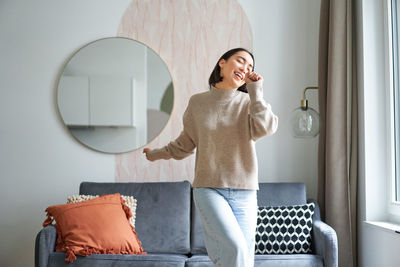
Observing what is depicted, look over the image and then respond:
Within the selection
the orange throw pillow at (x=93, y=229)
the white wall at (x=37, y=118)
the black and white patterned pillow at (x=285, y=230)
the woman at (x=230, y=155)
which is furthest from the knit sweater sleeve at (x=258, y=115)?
the white wall at (x=37, y=118)

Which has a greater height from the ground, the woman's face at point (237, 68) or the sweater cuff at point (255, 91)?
the woman's face at point (237, 68)

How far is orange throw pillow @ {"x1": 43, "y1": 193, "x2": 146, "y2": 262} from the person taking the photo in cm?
255

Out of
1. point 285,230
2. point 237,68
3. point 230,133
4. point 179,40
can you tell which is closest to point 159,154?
point 230,133

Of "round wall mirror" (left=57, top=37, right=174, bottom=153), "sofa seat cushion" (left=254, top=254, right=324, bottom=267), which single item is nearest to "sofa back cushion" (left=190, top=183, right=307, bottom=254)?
"sofa seat cushion" (left=254, top=254, right=324, bottom=267)

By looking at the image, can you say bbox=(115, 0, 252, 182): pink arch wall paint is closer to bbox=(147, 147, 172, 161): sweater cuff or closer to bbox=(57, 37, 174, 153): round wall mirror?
bbox=(57, 37, 174, 153): round wall mirror

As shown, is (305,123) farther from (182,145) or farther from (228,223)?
(228,223)

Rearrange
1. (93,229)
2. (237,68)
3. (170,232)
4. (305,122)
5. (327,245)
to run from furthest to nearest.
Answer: (170,232) < (305,122) < (93,229) < (327,245) < (237,68)

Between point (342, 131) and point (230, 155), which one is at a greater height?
point (342, 131)

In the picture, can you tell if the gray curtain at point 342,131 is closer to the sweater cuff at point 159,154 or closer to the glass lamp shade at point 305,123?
the glass lamp shade at point 305,123

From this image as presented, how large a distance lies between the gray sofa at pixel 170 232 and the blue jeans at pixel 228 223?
2.64 ft

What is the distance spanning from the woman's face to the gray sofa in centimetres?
112

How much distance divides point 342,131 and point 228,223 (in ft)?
5.38

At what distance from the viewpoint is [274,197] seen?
9.80 ft

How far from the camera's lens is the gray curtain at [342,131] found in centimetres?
292
